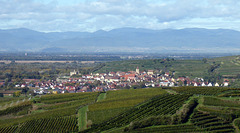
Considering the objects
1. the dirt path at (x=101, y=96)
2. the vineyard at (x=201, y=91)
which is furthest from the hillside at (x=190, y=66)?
the vineyard at (x=201, y=91)

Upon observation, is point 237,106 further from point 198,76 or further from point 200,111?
point 198,76

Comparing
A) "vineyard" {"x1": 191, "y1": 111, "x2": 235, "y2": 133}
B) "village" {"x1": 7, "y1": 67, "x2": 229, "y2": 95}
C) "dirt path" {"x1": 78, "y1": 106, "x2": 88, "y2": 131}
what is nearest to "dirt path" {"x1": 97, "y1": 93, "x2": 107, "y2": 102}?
"dirt path" {"x1": 78, "y1": 106, "x2": 88, "y2": 131}

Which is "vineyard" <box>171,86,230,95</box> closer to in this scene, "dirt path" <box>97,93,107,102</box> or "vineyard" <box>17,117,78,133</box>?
"dirt path" <box>97,93,107,102</box>

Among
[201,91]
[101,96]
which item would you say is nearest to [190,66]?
[101,96]

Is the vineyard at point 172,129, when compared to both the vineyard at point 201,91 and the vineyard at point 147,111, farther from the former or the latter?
the vineyard at point 201,91

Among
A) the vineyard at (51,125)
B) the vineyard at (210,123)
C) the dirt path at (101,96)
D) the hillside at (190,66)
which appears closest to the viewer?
→ the vineyard at (210,123)

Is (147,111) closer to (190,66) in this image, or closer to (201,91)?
(201,91)

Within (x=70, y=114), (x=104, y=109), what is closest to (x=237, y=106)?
(x=104, y=109)

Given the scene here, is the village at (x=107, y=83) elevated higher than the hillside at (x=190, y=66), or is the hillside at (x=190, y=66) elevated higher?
the hillside at (x=190, y=66)
